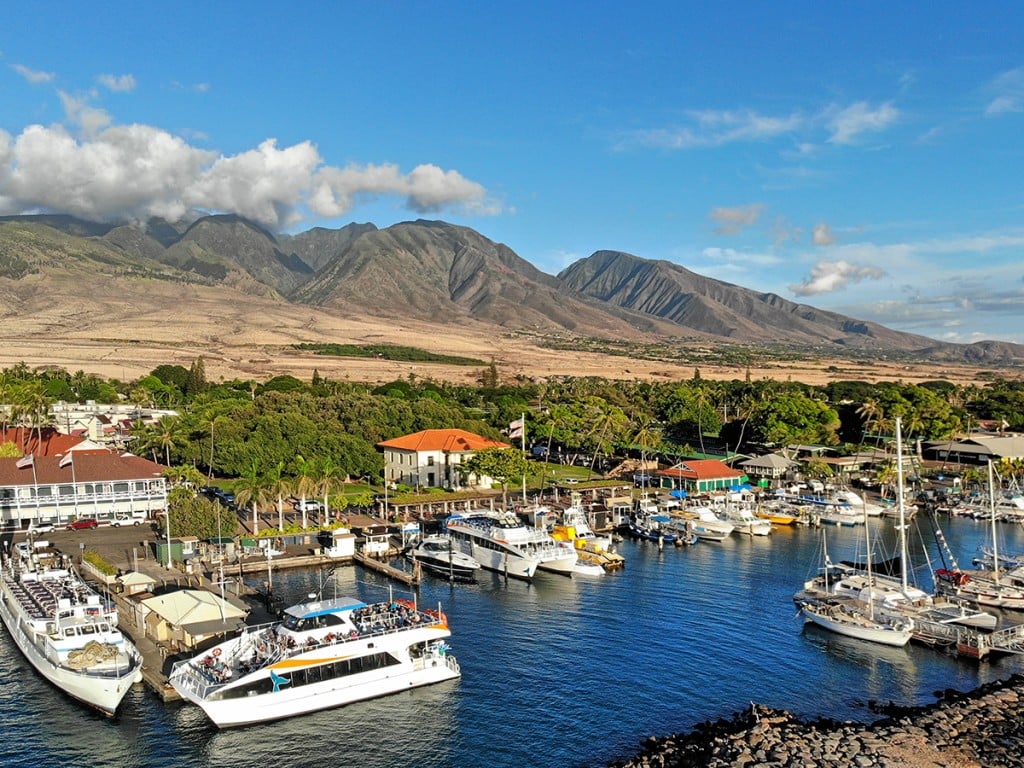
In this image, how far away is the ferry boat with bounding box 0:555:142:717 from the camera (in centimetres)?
3600

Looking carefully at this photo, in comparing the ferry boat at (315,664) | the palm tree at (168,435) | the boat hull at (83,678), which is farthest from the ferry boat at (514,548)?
the palm tree at (168,435)

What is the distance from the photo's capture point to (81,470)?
229 feet

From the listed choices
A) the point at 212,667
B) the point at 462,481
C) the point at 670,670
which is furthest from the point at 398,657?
the point at 462,481

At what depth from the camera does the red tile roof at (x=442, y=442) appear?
292 feet

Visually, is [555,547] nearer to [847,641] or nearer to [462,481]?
[847,641]

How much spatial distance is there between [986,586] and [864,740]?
27.1 metres

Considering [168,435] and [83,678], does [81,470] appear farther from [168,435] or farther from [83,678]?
[83,678]

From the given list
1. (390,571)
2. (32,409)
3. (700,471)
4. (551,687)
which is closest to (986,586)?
(551,687)

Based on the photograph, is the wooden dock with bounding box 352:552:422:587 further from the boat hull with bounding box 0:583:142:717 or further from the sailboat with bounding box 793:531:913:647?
the sailboat with bounding box 793:531:913:647

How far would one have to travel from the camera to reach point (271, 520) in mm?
70562

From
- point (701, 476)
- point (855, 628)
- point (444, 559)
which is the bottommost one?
point (855, 628)

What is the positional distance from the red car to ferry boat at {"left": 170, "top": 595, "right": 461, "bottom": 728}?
32.9 metres

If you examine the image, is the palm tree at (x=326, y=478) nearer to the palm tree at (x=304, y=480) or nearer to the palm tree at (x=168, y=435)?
the palm tree at (x=304, y=480)

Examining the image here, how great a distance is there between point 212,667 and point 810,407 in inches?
3643
